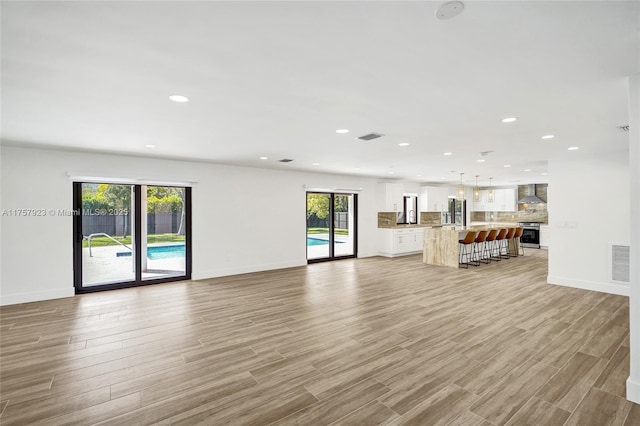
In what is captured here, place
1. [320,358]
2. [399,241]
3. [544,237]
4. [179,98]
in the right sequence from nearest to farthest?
[179,98], [320,358], [399,241], [544,237]

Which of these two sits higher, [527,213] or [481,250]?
[527,213]

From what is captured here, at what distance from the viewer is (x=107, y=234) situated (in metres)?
5.70

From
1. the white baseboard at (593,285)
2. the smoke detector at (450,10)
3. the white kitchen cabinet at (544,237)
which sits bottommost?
the white baseboard at (593,285)

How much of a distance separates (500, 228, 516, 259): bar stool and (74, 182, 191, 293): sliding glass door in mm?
8834

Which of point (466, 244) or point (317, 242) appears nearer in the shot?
point (466, 244)

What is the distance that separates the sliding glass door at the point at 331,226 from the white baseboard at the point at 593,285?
4.89m

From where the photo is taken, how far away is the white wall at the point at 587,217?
5.17 m

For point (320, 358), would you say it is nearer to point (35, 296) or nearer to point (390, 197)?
point (35, 296)

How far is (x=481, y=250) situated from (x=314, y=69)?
330 inches

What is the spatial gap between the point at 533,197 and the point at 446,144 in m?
8.97

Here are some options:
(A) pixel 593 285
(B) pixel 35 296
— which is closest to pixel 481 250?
(A) pixel 593 285

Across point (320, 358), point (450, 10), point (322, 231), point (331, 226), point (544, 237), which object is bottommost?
point (320, 358)

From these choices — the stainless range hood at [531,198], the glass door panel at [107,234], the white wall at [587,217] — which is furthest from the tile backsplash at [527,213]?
the glass door panel at [107,234]

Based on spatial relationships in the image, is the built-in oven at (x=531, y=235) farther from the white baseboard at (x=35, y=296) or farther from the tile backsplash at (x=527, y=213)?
the white baseboard at (x=35, y=296)
